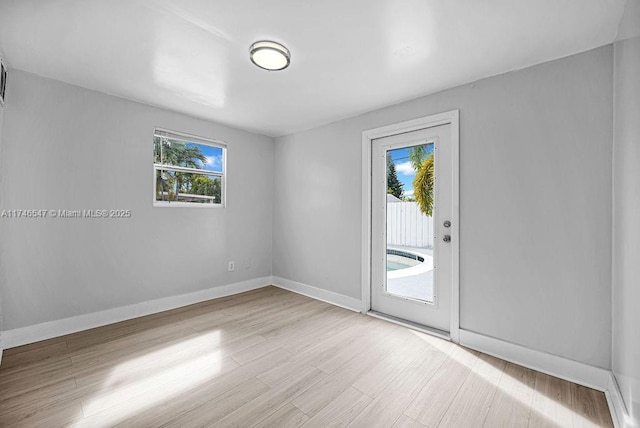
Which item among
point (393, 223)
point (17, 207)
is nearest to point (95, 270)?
point (17, 207)

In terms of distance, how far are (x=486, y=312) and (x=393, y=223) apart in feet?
4.03

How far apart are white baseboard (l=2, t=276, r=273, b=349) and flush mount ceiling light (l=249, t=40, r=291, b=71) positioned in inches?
115

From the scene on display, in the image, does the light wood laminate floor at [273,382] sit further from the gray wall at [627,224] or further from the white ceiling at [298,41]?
the white ceiling at [298,41]

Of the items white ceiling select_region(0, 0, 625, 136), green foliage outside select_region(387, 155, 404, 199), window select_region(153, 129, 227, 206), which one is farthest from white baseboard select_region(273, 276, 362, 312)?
white ceiling select_region(0, 0, 625, 136)

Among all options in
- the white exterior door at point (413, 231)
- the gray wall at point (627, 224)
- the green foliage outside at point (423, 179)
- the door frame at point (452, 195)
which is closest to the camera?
the gray wall at point (627, 224)

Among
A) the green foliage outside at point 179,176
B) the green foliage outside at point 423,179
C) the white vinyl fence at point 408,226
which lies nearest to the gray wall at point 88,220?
the green foliage outside at point 179,176

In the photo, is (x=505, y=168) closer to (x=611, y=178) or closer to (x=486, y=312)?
(x=611, y=178)

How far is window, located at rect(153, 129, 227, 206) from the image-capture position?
337cm

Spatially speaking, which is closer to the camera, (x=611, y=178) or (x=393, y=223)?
(x=611, y=178)

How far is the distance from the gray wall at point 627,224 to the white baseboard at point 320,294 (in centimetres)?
221

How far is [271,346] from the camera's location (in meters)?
2.50

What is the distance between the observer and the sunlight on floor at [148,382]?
5.54ft

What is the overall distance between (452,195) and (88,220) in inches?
145

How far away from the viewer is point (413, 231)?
2973 mm
